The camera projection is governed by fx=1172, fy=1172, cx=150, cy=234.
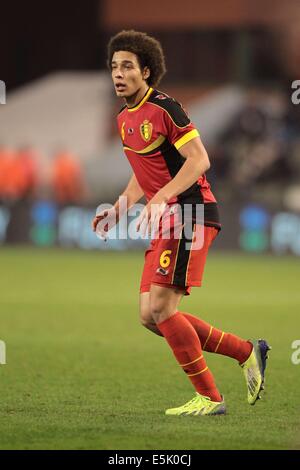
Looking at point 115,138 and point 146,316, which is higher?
point 146,316

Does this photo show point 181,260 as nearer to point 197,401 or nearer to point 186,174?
point 186,174

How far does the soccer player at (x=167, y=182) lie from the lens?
667cm

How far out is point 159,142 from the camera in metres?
6.72

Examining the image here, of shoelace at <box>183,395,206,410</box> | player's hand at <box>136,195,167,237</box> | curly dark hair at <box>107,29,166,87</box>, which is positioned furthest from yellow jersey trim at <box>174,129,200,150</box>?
shoelace at <box>183,395,206,410</box>

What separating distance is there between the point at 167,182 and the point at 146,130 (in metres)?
0.33

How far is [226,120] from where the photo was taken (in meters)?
26.4

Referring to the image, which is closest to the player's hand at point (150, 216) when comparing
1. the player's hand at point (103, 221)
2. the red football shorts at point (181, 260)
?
the red football shorts at point (181, 260)

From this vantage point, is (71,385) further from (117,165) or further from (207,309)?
(117,165)

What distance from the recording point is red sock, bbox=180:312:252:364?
23.1 feet

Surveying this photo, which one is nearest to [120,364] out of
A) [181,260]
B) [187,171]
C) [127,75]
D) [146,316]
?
[146,316]

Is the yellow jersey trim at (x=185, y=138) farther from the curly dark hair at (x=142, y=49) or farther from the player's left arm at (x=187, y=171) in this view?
the curly dark hair at (x=142, y=49)

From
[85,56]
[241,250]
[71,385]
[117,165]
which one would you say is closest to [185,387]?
[71,385]

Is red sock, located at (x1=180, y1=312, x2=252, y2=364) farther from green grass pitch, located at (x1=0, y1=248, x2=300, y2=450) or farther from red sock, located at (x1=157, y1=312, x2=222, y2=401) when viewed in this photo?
green grass pitch, located at (x1=0, y1=248, x2=300, y2=450)

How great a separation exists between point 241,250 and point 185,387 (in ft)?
38.0
